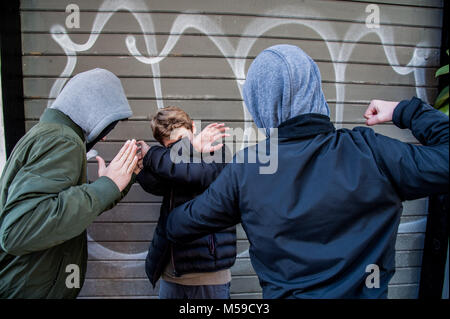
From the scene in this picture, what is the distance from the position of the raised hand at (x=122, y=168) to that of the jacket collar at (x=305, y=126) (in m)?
0.93

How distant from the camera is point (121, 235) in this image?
9.29ft

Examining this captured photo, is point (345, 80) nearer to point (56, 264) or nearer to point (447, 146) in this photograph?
point (447, 146)

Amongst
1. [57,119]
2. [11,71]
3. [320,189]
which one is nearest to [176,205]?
[57,119]

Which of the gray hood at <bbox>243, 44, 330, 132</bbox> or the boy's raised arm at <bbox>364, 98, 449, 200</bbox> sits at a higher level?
the gray hood at <bbox>243, 44, 330, 132</bbox>

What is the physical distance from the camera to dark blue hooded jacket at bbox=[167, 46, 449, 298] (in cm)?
118

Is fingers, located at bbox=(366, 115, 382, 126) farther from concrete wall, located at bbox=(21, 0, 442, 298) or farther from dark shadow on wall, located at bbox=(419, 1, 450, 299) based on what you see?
dark shadow on wall, located at bbox=(419, 1, 450, 299)

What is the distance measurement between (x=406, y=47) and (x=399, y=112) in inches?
75.5

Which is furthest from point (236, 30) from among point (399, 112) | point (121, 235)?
point (121, 235)

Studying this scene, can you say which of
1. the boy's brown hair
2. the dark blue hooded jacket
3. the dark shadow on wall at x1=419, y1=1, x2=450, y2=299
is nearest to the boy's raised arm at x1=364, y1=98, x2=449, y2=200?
the dark blue hooded jacket

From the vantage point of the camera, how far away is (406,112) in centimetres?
137

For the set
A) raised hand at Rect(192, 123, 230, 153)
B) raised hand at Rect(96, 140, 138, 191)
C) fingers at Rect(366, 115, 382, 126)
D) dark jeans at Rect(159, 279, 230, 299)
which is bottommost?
dark jeans at Rect(159, 279, 230, 299)

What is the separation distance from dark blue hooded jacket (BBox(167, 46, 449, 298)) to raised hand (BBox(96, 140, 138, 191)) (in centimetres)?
62

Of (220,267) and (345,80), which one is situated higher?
(345,80)

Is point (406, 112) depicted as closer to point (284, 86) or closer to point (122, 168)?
point (284, 86)
